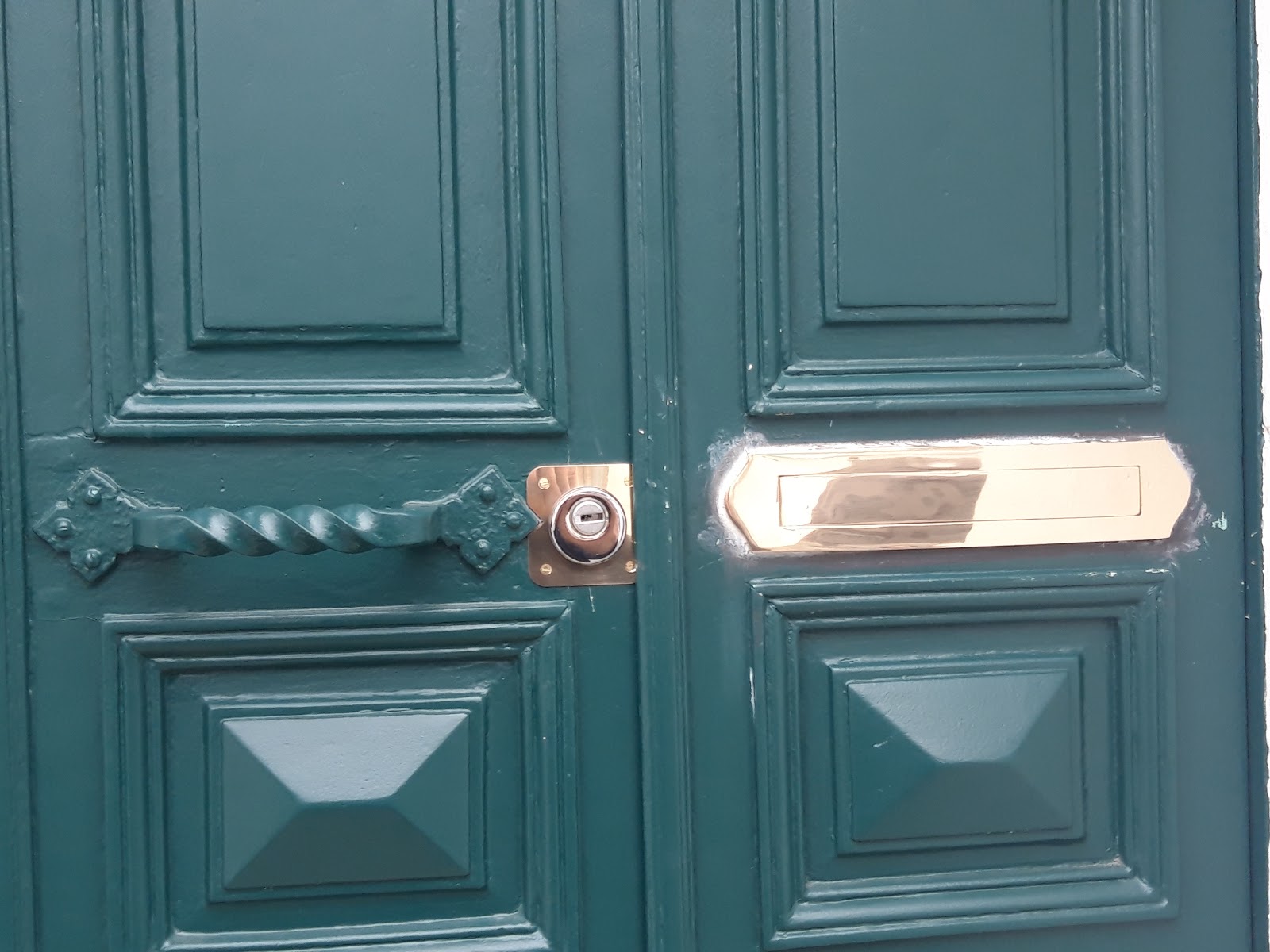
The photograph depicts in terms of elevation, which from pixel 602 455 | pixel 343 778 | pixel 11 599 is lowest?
pixel 343 778

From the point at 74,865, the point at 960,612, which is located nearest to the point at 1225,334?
the point at 960,612

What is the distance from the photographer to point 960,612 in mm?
1010

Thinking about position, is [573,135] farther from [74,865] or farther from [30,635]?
[74,865]

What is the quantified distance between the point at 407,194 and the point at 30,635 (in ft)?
1.68

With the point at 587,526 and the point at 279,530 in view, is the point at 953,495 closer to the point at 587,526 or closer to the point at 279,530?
the point at 587,526

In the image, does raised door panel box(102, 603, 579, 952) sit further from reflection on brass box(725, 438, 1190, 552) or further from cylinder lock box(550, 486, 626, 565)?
reflection on brass box(725, 438, 1190, 552)

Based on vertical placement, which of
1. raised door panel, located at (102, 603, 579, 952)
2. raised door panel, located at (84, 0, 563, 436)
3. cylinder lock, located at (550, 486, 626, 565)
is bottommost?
raised door panel, located at (102, 603, 579, 952)

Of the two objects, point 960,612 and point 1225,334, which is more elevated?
point 1225,334

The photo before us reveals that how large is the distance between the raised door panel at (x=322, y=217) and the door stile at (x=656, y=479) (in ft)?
0.25

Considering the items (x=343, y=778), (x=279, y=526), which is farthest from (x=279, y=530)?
(x=343, y=778)

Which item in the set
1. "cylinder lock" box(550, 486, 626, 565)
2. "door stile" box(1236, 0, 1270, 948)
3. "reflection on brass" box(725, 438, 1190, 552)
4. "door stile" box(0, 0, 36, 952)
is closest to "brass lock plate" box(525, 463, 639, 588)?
"cylinder lock" box(550, 486, 626, 565)

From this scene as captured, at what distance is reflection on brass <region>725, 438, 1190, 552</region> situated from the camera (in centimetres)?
99

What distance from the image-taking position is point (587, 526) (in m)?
0.97

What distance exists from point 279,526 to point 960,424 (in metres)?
0.63
